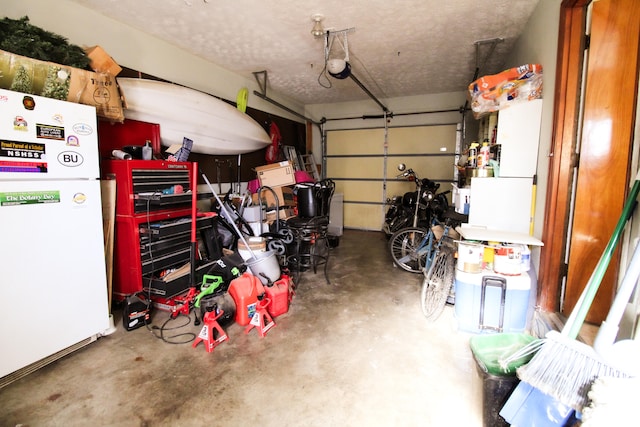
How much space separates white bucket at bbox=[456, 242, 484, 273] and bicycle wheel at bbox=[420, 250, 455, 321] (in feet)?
1.34

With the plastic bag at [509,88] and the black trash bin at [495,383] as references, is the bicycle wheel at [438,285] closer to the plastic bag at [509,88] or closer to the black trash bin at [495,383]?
the black trash bin at [495,383]

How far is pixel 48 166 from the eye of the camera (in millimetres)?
1774

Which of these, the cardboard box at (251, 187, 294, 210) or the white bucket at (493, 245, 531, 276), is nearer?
the white bucket at (493, 245, 531, 276)

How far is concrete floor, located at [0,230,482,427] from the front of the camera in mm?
1474

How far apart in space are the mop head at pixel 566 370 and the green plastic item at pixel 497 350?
0.17 metres

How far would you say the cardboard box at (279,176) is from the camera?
14.3 ft

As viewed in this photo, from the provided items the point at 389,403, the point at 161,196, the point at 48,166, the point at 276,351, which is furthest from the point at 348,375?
the point at 48,166

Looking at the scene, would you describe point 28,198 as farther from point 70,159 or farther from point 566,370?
point 566,370

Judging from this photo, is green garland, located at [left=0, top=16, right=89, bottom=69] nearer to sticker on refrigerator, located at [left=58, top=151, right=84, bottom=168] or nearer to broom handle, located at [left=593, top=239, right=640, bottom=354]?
sticker on refrigerator, located at [left=58, top=151, right=84, bottom=168]

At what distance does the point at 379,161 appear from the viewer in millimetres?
6020

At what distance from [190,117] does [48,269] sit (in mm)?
2014

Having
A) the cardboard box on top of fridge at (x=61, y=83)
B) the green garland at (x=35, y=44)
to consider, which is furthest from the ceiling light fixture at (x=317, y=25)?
the green garland at (x=35, y=44)

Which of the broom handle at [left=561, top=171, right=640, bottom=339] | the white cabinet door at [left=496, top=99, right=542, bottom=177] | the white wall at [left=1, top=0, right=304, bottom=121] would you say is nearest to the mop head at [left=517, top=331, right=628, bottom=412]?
the broom handle at [left=561, top=171, right=640, bottom=339]

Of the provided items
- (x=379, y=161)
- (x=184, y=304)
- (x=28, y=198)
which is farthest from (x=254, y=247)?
(x=379, y=161)
